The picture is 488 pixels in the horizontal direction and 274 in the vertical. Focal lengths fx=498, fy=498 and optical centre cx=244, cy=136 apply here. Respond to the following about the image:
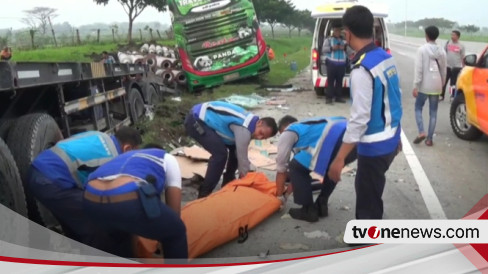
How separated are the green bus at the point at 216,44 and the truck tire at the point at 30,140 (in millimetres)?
739

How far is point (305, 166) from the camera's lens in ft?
9.30

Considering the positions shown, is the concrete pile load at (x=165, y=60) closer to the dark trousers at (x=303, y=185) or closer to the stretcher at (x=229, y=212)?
the stretcher at (x=229, y=212)

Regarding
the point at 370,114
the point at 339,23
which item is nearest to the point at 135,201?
the point at 370,114

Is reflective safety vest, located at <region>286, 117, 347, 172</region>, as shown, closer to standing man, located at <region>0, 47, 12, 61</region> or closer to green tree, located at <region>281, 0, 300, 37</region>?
green tree, located at <region>281, 0, 300, 37</region>

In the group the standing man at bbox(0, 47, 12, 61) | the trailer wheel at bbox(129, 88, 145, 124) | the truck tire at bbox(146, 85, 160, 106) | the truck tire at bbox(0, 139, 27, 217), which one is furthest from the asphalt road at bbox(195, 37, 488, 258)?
the trailer wheel at bbox(129, 88, 145, 124)

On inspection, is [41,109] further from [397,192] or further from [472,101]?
[472,101]

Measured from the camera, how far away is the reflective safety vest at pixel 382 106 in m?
2.07

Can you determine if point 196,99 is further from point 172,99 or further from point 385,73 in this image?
point 385,73

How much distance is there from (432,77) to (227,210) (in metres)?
2.81

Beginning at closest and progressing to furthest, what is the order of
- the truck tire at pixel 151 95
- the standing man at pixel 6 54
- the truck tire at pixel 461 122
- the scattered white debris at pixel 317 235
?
the standing man at pixel 6 54 → the scattered white debris at pixel 317 235 → the truck tire at pixel 461 122 → the truck tire at pixel 151 95

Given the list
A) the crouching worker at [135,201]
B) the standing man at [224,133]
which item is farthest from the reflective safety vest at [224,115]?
the crouching worker at [135,201]

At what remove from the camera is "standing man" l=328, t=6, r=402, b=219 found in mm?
2049

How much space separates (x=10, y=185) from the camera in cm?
182

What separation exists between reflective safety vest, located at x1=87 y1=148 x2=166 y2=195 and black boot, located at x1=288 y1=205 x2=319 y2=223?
1.11m
